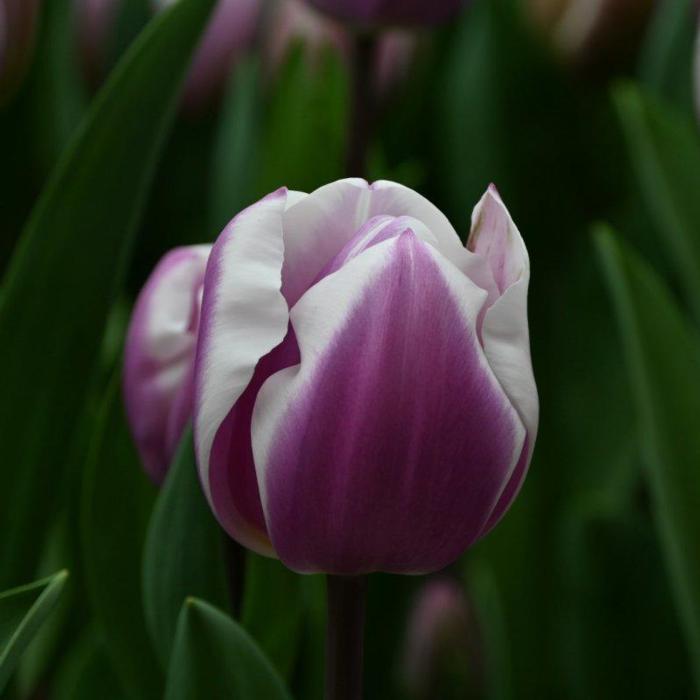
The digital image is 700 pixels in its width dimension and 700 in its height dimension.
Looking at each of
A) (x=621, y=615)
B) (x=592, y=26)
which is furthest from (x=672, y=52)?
(x=621, y=615)

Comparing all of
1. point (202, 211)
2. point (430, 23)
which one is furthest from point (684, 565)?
point (202, 211)

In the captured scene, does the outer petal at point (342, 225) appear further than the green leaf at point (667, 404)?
No

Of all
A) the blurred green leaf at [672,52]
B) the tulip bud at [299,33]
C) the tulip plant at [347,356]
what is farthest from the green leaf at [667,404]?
the tulip bud at [299,33]

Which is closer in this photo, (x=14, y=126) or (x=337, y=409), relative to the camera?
(x=337, y=409)

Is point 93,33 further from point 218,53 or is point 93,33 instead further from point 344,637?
point 344,637

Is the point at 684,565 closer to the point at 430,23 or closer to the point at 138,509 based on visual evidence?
the point at 138,509

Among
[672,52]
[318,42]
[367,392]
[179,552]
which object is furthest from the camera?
[318,42]

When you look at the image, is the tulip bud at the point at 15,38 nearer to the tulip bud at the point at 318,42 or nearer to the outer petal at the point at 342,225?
the tulip bud at the point at 318,42
